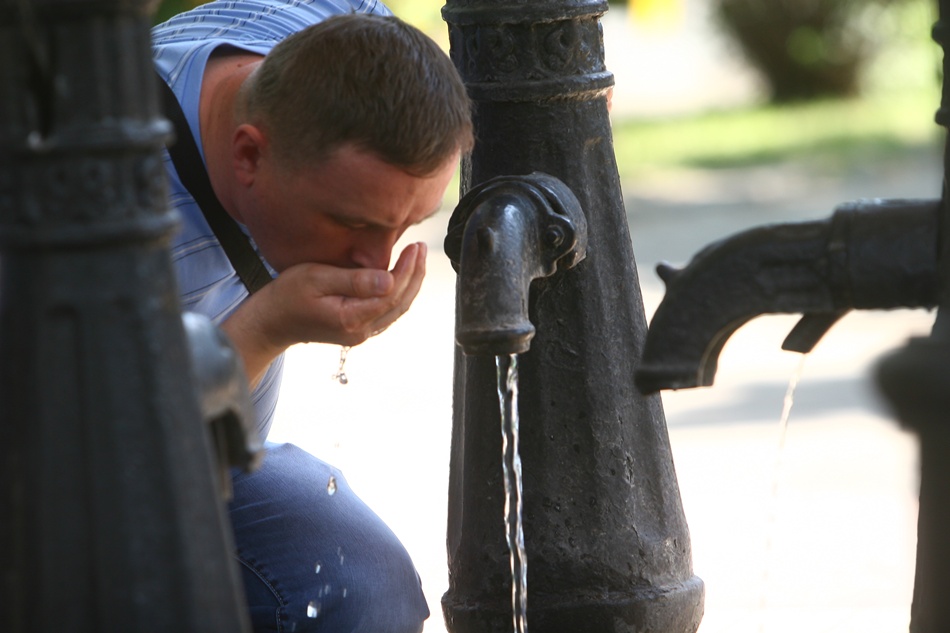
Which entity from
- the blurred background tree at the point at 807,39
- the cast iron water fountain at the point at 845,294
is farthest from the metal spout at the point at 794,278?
the blurred background tree at the point at 807,39

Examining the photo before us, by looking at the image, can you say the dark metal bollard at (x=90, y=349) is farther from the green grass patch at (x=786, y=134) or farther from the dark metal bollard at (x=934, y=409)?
the green grass patch at (x=786, y=134)

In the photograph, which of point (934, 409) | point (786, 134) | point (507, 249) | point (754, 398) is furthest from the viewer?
point (786, 134)

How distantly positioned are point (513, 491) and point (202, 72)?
0.76m

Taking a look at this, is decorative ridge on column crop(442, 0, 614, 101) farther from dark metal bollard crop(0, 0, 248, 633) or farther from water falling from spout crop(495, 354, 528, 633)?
dark metal bollard crop(0, 0, 248, 633)

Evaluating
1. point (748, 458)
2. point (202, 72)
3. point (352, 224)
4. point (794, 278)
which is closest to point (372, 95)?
point (352, 224)

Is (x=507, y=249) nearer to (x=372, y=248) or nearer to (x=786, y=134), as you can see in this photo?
(x=372, y=248)

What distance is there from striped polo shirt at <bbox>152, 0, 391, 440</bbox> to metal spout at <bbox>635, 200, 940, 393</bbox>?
0.84 meters

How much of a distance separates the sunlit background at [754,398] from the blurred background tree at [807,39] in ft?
0.09

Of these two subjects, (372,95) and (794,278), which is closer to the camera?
(794,278)

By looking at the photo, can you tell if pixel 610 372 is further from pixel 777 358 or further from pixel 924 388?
pixel 777 358

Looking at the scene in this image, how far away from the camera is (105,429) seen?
99 centimetres

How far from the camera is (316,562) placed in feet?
6.98

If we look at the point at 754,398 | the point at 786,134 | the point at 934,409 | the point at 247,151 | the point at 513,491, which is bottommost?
the point at 754,398

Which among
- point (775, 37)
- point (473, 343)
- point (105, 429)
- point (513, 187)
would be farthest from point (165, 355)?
point (775, 37)
